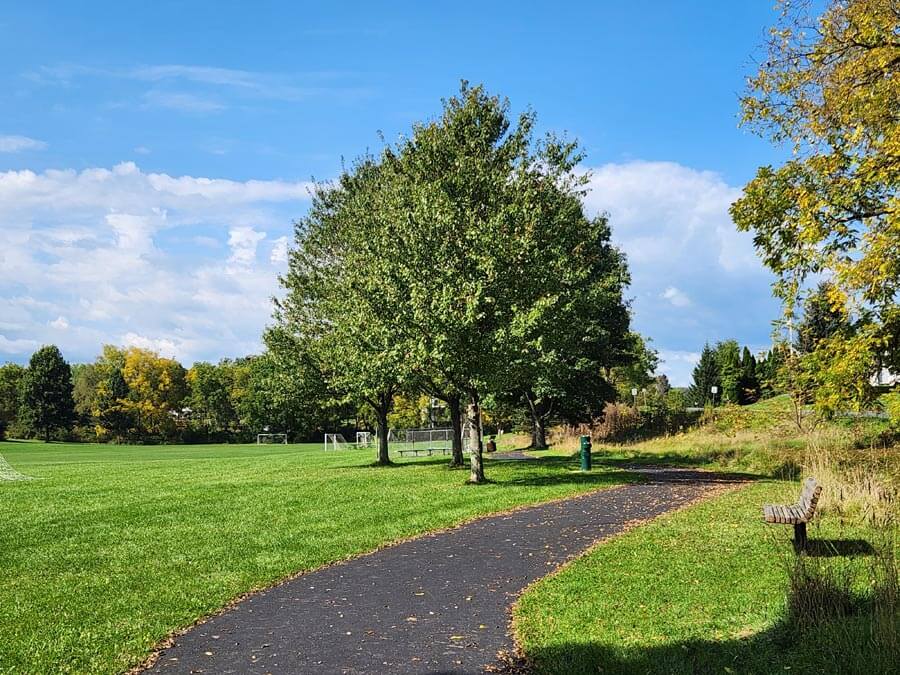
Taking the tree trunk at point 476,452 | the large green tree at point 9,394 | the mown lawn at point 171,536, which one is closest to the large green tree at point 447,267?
the tree trunk at point 476,452

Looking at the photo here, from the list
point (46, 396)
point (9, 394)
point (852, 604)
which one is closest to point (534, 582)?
point (852, 604)

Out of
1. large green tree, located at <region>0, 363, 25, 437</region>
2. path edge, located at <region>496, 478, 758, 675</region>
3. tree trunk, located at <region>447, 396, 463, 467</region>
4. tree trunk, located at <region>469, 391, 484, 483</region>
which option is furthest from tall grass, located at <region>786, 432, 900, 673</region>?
large green tree, located at <region>0, 363, 25, 437</region>

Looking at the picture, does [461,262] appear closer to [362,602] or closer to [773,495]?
[773,495]

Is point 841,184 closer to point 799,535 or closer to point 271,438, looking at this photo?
point 799,535

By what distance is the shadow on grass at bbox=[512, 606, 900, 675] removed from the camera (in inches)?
214

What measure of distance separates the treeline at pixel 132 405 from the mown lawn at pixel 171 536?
56903 mm

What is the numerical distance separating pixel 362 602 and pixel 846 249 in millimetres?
13180

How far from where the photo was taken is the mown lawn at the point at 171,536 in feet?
23.9

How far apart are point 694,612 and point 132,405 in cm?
8441

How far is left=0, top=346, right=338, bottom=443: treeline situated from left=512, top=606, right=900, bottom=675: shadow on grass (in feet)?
235

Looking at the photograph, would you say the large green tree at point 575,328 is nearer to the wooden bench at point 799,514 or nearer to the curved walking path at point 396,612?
the curved walking path at point 396,612

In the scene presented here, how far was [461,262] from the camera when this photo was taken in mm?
20469

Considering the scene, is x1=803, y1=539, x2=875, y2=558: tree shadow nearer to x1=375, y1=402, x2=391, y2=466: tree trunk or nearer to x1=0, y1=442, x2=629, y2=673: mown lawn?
x1=0, y1=442, x2=629, y2=673: mown lawn

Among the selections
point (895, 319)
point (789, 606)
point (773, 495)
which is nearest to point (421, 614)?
point (789, 606)
